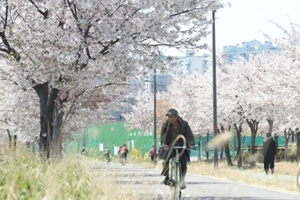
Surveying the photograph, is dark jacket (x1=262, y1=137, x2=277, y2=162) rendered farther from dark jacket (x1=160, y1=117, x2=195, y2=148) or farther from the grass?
dark jacket (x1=160, y1=117, x2=195, y2=148)

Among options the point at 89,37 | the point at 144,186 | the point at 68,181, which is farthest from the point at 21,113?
the point at 144,186

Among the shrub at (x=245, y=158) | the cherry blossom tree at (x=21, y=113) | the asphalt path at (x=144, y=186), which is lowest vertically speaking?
the asphalt path at (x=144, y=186)

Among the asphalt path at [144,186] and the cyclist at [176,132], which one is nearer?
the asphalt path at [144,186]

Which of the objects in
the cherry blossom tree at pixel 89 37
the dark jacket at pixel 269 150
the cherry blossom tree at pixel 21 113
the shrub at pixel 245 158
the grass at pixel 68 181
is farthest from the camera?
the shrub at pixel 245 158

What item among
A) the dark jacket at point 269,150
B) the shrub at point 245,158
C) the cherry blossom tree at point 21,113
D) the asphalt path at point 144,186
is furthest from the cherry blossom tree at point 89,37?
the shrub at point 245,158

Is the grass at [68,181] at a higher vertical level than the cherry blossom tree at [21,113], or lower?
lower

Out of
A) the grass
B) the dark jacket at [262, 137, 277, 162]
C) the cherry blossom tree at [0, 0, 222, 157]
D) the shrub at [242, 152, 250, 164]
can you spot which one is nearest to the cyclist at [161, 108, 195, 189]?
the grass

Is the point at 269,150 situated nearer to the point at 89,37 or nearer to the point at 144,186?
the point at 89,37

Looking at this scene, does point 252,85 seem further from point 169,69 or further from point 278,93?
point 169,69

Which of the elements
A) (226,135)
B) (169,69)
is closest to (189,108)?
(169,69)

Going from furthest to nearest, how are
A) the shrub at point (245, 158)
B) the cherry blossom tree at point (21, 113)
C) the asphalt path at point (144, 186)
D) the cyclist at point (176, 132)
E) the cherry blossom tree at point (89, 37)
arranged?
the shrub at point (245, 158)
the cherry blossom tree at point (21, 113)
the cherry blossom tree at point (89, 37)
the cyclist at point (176, 132)
the asphalt path at point (144, 186)

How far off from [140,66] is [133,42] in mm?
2242

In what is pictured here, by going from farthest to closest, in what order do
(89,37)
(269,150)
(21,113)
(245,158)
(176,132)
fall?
(245,158) → (21,113) → (269,150) → (89,37) → (176,132)

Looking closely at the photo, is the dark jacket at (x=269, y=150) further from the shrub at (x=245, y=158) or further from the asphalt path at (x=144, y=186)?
the shrub at (x=245, y=158)
